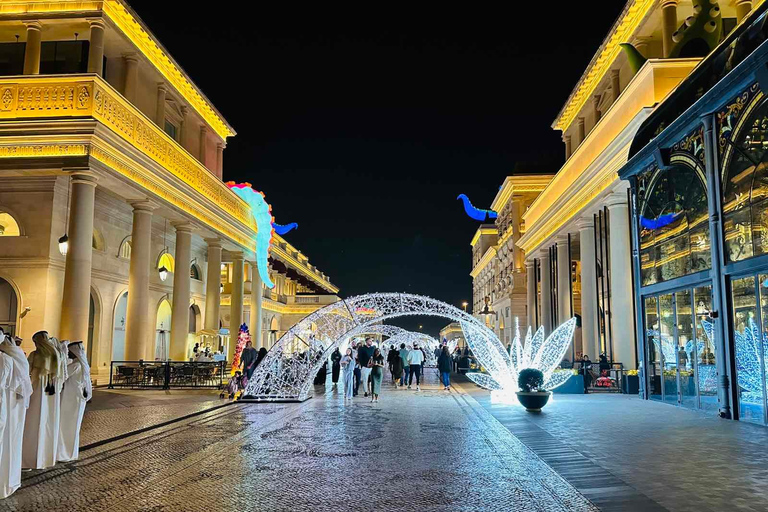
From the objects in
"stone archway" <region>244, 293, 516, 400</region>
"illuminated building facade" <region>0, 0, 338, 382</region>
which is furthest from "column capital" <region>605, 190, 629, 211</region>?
"illuminated building facade" <region>0, 0, 338, 382</region>

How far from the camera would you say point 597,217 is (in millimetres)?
27156

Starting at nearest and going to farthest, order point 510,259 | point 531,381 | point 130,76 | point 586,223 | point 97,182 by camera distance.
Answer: point 531,381
point 97,182
point 130,76
point 586,223
point 510,259

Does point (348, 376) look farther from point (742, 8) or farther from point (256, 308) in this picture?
point (256, 308)

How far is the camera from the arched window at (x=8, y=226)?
22.8m

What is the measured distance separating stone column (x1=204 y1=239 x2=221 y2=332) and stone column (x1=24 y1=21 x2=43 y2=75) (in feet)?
43.2

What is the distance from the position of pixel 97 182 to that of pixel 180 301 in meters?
8.12

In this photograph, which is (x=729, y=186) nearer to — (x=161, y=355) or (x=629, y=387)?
(x=629, y=387)

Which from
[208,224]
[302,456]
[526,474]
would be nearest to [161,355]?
[208,224]

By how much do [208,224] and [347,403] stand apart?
15.2 meters

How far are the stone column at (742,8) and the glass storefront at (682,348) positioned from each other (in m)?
10.4

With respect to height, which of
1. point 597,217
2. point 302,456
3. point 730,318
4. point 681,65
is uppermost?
point 681,65

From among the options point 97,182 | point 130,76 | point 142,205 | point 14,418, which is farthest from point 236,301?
point 14,418

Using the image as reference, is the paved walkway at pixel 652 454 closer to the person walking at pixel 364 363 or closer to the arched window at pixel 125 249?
the person walking at pixel 364 363

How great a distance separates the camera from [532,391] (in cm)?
1538
